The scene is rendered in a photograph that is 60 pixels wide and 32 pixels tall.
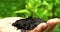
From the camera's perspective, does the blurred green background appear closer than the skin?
No

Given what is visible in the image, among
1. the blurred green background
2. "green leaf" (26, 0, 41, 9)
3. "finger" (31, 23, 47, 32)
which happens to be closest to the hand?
"finger" (31, 23, 47, 32)

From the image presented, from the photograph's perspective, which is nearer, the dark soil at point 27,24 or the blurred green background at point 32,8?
the dark soil at point 27,24

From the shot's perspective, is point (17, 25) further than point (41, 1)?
No

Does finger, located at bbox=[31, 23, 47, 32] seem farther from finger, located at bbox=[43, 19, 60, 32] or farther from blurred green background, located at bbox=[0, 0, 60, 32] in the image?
blurred green background, located at bbox=[0, 0, 60, 32]

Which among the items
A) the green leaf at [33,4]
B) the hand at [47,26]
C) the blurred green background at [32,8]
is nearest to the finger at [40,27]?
the hand at [47,26]

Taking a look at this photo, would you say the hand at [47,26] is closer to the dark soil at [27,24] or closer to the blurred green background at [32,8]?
the dark soil at [27,24]

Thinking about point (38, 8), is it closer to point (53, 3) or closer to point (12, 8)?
point (53, 3)

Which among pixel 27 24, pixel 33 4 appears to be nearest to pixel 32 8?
pixel 33 4

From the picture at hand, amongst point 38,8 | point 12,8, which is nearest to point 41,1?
point 38,8

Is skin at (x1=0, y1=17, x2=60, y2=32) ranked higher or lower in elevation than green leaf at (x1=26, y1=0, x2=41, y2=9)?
lower
